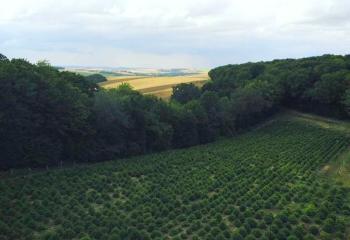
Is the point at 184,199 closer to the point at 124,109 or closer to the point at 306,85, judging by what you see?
the point at 124,109

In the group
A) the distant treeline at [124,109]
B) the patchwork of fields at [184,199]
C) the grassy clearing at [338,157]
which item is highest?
A: the distant treeline at [124,109]

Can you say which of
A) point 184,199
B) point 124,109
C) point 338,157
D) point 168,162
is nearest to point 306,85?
point 338,157

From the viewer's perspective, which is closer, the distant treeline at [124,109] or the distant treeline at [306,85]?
the distant treeline at [124,109]

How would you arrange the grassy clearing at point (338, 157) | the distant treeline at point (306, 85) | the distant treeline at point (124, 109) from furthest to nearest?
the distant treeline at point (306, 85) < the distant treeline at point (124, 109) < the grassy clearing at point (338, 157)

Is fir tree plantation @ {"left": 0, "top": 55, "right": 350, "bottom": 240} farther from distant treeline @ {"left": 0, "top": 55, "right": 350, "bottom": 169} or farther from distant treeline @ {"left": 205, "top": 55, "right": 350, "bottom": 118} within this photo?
distant treeline @ {"left": 205, "top": 55, "right": 350, "bottom": 118}

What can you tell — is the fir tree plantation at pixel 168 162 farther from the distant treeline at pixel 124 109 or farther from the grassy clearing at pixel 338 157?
the grassy clearing at pixel 338 157

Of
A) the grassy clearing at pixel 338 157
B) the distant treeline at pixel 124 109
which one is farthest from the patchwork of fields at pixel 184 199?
the distant treeline at pixel 124 109

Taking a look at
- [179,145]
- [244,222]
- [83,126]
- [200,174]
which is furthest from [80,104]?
[244,222]
